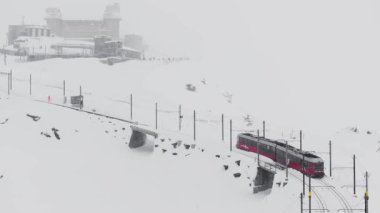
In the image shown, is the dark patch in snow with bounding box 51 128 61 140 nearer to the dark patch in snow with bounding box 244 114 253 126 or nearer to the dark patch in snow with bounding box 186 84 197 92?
the dark patch in snow with bounding box 244 114 253 126

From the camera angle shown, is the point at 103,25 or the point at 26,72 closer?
the point at 26,72

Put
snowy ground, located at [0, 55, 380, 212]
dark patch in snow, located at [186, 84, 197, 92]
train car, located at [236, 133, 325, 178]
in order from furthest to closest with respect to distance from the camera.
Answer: dark patch in snow, located at [186, 84, 197, 92], train car, located at [236, 133, 325, 178], snowy ground, located at [0, 55, 380, 212]

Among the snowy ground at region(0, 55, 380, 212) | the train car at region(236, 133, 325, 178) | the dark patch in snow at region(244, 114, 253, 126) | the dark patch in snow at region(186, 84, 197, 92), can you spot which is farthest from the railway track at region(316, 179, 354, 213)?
the dark patch in snow at region(186, 84, 197, 92)

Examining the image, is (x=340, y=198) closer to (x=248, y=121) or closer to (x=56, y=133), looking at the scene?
(x=56, y=133)

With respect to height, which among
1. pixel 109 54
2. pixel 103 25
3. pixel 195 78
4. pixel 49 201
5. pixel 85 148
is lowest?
pixel 49 201

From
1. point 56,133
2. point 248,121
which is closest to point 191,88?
point 248,121

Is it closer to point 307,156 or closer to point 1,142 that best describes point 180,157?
point 307,156

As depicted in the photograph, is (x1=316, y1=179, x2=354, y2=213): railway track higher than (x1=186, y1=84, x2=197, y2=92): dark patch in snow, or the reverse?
(x1=186, y1=84, x2=197, y2=92): dark patch in snow

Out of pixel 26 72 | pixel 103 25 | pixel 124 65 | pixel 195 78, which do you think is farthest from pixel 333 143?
pixel 103 25

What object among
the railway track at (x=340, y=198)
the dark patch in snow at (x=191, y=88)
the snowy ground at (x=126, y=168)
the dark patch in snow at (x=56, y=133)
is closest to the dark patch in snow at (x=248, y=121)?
the snowy ground at (x=126, y=168)
